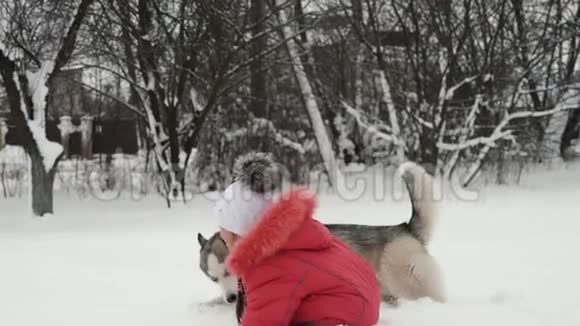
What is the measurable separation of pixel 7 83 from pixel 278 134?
637cm

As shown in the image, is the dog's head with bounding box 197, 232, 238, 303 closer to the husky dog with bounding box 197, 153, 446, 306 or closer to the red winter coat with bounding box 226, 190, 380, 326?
the husky dog with bounding box 197, 153, 446, 306

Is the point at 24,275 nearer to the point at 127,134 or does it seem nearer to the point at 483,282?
the point at 483,282

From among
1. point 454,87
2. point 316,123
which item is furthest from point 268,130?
point 454,87

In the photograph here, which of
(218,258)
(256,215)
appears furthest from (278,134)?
(256,215)

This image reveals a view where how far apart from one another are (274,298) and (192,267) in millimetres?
2791

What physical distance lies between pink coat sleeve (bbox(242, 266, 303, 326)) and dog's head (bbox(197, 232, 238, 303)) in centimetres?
127

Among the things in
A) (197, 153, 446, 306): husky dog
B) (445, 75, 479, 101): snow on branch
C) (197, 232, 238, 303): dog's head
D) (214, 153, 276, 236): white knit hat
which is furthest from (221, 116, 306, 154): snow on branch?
(214, 153, 276, 236): white knit hat

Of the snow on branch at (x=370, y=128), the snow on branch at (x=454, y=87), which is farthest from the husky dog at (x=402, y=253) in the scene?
the snow on branch at (x=370, y=128)

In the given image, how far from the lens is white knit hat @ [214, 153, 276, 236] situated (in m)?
2.51

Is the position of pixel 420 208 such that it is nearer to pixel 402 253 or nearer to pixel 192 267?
pixel 402 253

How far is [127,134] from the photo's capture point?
16.2 m

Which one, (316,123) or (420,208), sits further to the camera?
(316,123)

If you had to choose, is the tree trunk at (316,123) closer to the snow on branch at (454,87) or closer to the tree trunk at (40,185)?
the snow on branch at (454,87)

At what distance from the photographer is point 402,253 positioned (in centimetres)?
387
